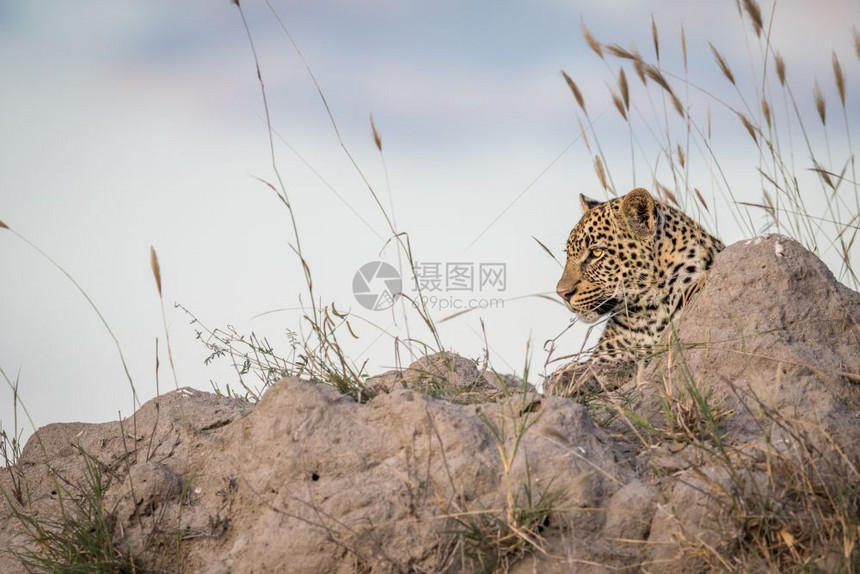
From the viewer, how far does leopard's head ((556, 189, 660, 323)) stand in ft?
23.4

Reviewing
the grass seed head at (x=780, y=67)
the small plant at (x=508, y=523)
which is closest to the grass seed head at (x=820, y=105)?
the grass seed head at (x=780, y=67)

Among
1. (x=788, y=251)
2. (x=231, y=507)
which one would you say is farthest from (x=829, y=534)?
(x=231, y=507)

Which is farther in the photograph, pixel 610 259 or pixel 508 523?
pixel 610 259

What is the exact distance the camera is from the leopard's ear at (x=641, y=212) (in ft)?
23.1

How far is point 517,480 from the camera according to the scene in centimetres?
365

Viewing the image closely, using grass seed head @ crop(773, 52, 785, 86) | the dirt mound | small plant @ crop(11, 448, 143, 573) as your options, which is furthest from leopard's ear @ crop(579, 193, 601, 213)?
small plant @ crop(11, 448, 143, 573)

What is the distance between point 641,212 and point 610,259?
1.81 feet

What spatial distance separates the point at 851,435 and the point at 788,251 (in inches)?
54.8

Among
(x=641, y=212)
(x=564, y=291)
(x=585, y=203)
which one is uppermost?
(x=585, y=203)

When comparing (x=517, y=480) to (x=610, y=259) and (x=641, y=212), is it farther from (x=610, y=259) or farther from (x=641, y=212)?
(x=610, y=259)

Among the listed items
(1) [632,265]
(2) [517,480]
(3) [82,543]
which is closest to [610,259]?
(1) [632,265]

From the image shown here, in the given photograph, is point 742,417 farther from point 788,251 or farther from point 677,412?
point 788,251

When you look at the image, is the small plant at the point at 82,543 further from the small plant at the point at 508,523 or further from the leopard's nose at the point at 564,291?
the leopard's nose at the point at 564,291

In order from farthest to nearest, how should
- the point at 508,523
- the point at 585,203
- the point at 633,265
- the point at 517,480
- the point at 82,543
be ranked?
1. the point at 585,203
2. the point at 633,265
3. the point at 82,543
4. the point at 517,480
5. the point at 508,523
